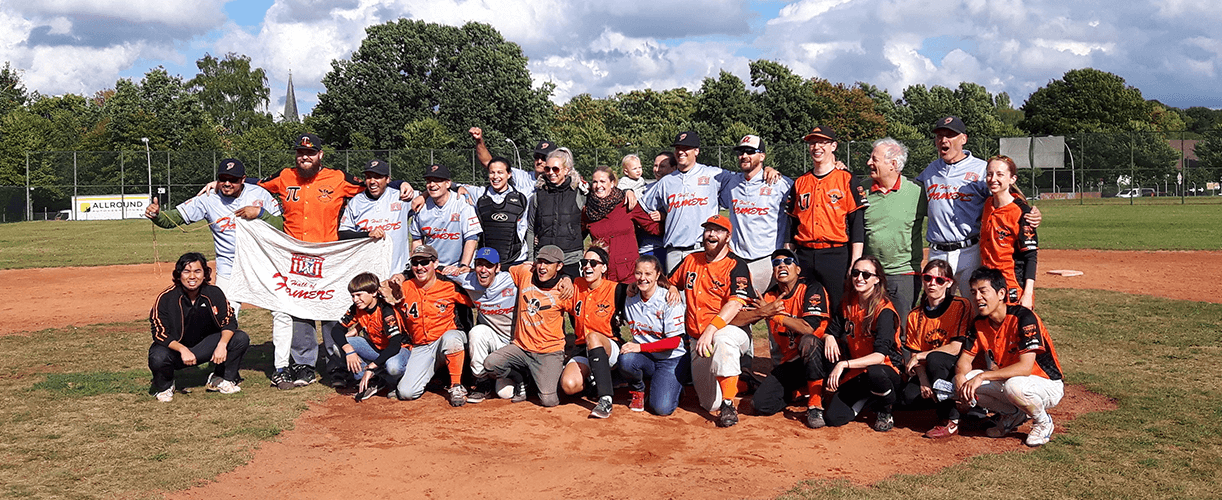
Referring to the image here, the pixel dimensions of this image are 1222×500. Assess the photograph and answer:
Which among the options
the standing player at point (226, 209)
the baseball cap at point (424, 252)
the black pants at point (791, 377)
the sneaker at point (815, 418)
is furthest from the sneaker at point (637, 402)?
the standing player at point (226, 209)

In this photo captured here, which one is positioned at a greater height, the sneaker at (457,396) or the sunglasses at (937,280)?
the sunglasses at (937,280)

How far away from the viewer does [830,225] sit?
7.05m

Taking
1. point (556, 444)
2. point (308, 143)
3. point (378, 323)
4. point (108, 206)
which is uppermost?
point (108, 206)

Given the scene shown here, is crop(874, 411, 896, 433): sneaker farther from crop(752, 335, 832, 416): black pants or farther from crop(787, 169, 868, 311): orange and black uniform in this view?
crop(787, 169, 868, 311): orange and black uniform

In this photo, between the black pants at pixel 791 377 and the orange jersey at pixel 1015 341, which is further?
the black pants at pixel 791 377

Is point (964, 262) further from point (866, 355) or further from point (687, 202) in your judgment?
point (687, 202)

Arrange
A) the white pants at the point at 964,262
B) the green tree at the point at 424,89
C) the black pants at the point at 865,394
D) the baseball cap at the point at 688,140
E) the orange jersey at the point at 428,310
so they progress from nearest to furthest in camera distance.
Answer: the black pants at the point at 865,394
the white pants at the point at 964,262
the orange jersey at the point at 428,310
the baseball cap at the point at 688,140
the green tree at the point at 424,89

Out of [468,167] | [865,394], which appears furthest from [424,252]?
[468,167]

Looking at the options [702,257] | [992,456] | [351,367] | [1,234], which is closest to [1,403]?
[351,367]

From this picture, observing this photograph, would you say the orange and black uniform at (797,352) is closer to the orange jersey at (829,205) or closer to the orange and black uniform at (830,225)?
the orange and black uniform at (830,225)

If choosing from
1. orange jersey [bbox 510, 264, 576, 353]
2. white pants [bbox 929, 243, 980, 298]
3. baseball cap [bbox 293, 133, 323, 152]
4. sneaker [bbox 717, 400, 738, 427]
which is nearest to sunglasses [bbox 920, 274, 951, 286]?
white pants [bbox 929, 243, 980, 298]

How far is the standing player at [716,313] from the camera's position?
6.76 m

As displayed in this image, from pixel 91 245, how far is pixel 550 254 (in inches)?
886

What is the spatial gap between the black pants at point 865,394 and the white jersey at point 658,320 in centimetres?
125
